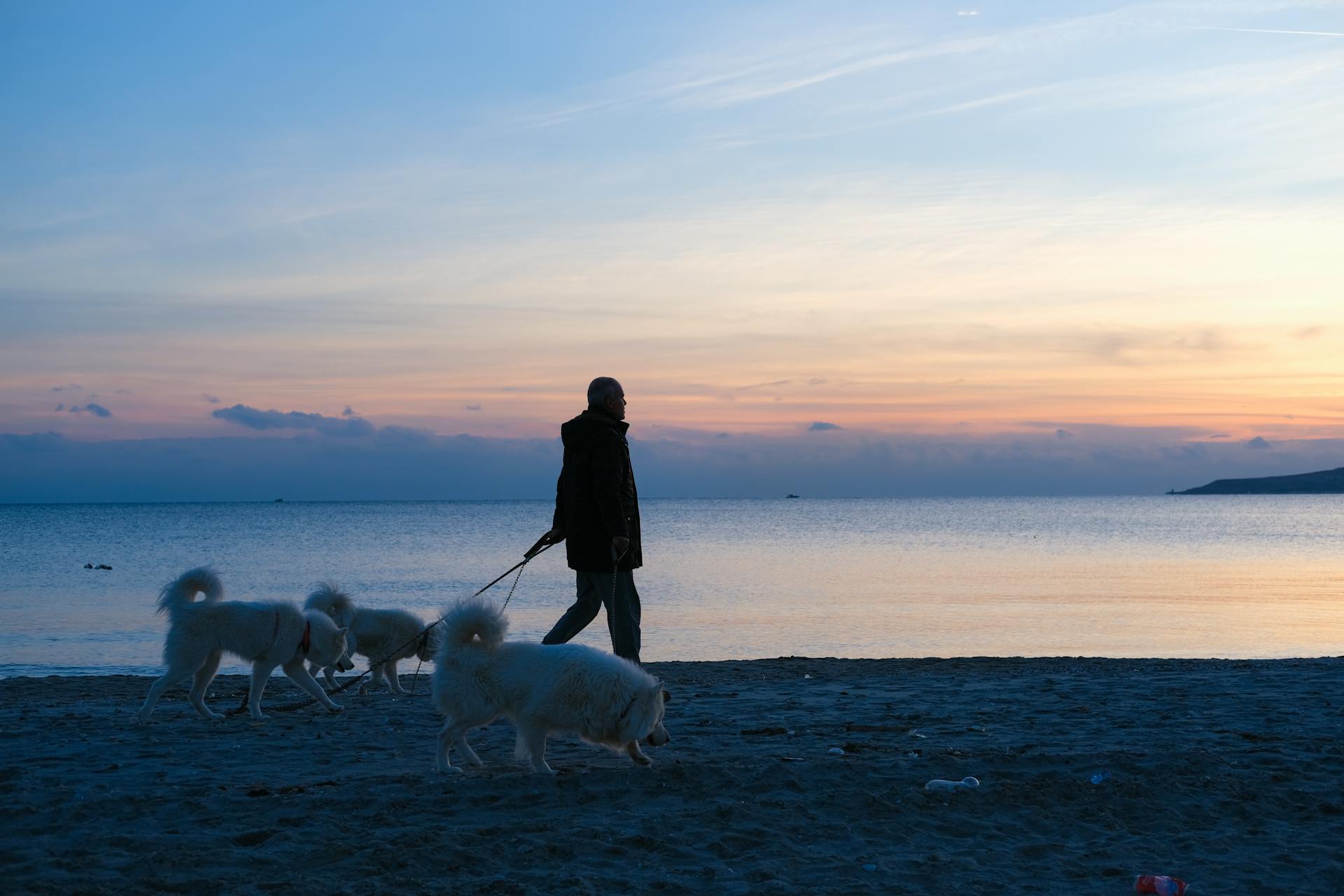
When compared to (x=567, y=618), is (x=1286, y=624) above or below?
below

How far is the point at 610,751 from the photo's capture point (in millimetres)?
6953

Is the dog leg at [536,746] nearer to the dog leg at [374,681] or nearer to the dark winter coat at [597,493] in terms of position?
the dark winter coat at [597,493]

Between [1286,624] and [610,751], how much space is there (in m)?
15.7

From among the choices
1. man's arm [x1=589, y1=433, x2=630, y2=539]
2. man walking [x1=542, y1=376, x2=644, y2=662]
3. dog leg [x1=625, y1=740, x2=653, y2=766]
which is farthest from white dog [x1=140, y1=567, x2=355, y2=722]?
Answer: dog leg [x1=625, y1=740, x2=653, y2=766]

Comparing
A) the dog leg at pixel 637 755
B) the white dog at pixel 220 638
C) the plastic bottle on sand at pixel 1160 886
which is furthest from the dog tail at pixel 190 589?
the plastic bottle on sand at pixel 1160 886

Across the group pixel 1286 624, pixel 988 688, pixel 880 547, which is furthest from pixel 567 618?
pixel 880 547

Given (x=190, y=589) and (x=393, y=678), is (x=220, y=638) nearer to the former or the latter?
(x=190, y=589)

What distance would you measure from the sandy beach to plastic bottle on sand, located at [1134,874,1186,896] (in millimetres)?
95

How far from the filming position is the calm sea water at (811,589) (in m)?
16.2

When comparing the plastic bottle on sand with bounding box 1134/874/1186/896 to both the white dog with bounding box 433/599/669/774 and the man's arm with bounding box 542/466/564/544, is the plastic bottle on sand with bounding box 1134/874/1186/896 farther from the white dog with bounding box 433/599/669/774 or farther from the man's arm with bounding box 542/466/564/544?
the man's arm with bounding box 542/466/564/544

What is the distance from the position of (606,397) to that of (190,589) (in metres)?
3.70

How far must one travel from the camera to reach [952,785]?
222 inches

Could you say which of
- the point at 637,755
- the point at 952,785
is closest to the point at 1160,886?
the point at 952,785

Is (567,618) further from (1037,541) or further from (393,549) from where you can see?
(1037,541)
